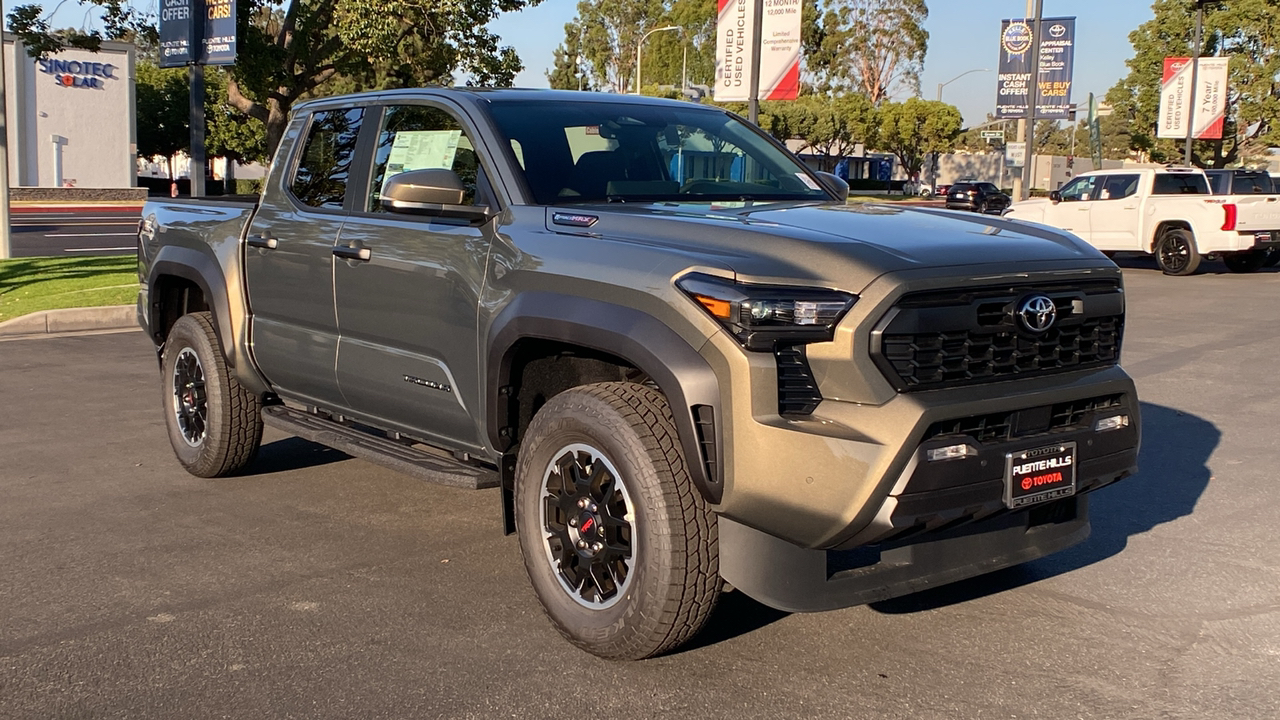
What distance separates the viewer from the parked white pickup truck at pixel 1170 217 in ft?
65.4

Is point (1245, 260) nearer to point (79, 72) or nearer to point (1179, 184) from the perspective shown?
point (1179, 184)

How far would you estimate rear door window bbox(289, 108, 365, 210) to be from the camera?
5535 mm

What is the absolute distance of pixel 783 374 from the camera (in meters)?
3.57

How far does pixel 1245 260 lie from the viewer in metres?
21.5

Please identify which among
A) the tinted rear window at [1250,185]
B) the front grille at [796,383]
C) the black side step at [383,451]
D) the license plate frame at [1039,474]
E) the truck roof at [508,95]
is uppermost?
the tinted rear window at [1250,185]

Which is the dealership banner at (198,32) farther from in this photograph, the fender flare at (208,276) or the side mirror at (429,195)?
the side mirror at (429,195)

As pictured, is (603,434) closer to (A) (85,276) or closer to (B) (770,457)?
(B) (770,457)

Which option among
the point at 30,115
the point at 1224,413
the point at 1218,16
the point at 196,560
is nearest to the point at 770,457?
the point at 196,560

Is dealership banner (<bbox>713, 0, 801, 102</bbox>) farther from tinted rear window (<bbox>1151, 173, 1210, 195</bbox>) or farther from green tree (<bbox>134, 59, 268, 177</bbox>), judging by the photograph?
green tree (<bbox>134, 59, 268, 177</bbox>)

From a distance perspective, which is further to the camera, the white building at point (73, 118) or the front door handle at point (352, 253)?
the white building at point (73, 118)

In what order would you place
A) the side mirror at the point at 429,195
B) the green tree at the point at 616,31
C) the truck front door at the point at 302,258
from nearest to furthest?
the side mirror at the point at 429,195 → the truck front door at the point at 302,258 → the green tree at the point at 616,31

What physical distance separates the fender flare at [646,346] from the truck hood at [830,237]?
0.90ft

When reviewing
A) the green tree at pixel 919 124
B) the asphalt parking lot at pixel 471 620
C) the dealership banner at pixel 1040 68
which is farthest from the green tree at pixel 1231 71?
the asphalt parking lot at pixel 471 620

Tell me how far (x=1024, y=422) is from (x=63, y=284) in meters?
13.5
